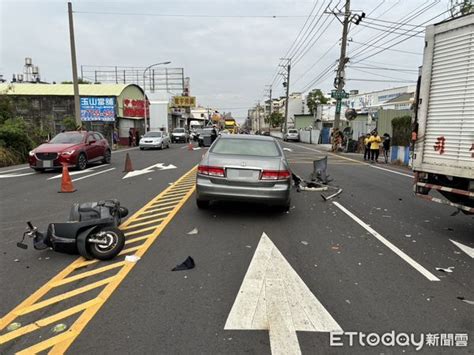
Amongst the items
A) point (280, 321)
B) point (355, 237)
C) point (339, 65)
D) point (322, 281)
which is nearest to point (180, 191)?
point (355, 237)

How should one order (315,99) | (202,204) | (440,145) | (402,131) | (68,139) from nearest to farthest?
(440,145), (202,204), (68,139), (402,131), (315,99)

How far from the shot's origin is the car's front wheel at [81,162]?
15.5m

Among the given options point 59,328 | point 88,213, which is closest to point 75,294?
point 59,328

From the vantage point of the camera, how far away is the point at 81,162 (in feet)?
51.6

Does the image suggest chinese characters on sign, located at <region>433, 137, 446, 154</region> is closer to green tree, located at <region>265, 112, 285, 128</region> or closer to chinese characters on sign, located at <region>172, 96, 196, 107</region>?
chinese characters on sign, located at <region>172, 96, 196, 107</region>

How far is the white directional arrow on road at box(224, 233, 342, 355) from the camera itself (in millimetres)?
3475

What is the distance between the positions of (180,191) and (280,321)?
724cm

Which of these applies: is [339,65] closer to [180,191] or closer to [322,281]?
[180,191]

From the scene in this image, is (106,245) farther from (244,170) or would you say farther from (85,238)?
(244,170)

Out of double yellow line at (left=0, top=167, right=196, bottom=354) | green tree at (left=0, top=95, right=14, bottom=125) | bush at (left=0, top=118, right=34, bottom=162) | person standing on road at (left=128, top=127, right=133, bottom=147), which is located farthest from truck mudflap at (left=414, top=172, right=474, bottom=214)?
person standing on road at (left=128, top=127, right=133, bottom=147)

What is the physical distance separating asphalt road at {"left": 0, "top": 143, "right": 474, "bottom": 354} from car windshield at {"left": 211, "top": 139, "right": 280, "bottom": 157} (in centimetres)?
123

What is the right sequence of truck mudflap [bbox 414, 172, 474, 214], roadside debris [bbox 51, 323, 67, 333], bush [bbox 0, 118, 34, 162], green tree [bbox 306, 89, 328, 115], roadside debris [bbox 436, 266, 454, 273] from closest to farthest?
roadside debris [bbox 51, 323, 67, 333] → roadside debris [bbox 436, 266, 454, 273] → truck mudflap [bbox 414, 172, 474, 214] → bush [bbox 0, 118, 34, 162] → green tree [bbox 306, 89, 328, 115]

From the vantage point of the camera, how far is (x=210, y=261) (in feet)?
16.9
